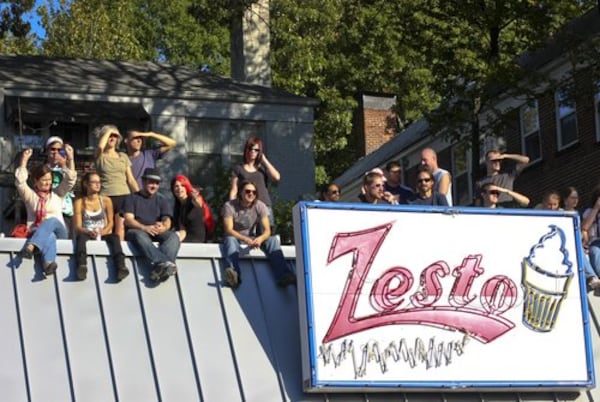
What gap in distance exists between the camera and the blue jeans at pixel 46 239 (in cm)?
1429

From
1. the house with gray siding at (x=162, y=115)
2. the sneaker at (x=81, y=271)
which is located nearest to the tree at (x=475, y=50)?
the house with gray siding at (x=162, y=115)

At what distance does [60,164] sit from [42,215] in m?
1.27

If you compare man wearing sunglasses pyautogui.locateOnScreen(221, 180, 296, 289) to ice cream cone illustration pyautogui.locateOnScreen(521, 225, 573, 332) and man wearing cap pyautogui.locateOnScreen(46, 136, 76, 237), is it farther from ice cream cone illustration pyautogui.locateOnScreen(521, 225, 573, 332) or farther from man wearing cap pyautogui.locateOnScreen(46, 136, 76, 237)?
ice cream cone illustration pyautogui.locateOnScreen(521, 225, 573, 332)

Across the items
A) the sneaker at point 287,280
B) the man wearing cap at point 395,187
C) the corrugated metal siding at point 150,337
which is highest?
the man wearing cap at point 395,187

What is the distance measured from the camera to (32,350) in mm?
13766

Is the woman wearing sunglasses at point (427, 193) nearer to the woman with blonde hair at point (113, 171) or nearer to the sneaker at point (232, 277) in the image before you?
the sneaker at point (232, 277)

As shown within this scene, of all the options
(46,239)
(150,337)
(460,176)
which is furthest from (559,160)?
(46,239)

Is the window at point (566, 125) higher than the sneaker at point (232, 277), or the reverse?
the window at point (566, 125)

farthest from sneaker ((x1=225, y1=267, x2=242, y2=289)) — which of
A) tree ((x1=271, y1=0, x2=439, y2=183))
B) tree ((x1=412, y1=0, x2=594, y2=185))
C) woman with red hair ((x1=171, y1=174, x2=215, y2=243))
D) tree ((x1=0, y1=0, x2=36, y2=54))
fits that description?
tree ((x1=0, y1=0, x2=36, y2=54))

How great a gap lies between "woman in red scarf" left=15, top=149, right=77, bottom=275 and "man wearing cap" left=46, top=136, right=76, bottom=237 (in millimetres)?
218

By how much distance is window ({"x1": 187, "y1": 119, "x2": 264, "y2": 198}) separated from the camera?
30672 mm

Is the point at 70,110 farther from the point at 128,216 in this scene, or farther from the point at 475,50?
the point at 128,216

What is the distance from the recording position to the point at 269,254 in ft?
50.5

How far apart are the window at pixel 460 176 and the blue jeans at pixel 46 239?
2426cm
